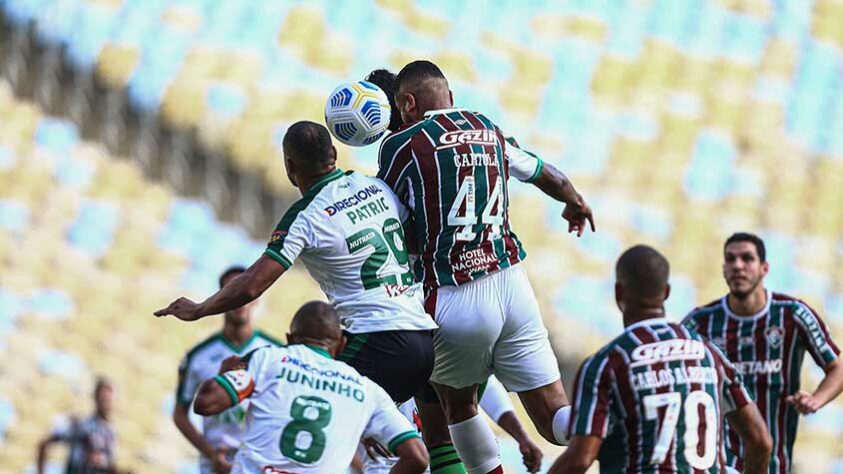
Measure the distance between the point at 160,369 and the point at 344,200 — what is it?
24.5ft

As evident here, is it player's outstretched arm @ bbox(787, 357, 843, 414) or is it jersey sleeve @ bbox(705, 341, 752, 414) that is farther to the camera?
player's outstretched arm @ bbox(787, 357, 843, 414)

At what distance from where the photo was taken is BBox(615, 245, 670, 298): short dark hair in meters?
4.06

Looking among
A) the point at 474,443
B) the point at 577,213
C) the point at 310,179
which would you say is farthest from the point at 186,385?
the point at 577,213

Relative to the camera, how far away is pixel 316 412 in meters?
4.54

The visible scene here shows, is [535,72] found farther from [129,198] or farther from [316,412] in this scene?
[316,412]

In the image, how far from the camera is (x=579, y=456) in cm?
398

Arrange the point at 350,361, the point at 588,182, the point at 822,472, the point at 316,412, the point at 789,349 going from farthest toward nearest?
the point at 588,182 < the point at 822,472 < the point at 789,349 < the point at 350,361 < the point at 316,412

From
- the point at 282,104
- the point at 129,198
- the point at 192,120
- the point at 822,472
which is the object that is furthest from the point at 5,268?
the point at 822,472

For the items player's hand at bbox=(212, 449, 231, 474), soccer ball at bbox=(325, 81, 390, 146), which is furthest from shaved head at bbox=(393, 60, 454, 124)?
player's hand at bbox=(212, 449, 231, 474)

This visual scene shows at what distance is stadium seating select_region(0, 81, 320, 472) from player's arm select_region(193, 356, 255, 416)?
7.05 meters

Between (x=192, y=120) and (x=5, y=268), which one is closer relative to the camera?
(x=5, y=268)

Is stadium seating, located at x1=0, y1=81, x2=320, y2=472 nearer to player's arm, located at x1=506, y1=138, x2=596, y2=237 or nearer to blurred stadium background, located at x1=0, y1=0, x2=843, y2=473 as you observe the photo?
blurred stadium background, located at x1=0, y1=0, x2=843, y2=473

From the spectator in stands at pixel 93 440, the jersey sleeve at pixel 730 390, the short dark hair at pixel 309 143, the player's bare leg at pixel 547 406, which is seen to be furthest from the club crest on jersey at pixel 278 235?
the spectator in stands at pixel 93 440

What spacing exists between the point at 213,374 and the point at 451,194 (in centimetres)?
329
